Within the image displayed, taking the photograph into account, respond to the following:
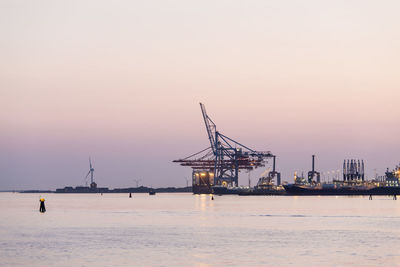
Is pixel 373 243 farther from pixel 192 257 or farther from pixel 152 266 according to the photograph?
pixel 152 266

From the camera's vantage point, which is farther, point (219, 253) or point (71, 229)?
point (71, 229)

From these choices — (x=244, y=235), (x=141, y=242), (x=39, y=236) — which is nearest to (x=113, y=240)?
(x=141, y=242)

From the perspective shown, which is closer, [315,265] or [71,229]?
[315,265]

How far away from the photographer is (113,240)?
5497 cm

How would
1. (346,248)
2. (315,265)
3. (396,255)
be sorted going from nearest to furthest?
(315,265), (396,255), (346,248)

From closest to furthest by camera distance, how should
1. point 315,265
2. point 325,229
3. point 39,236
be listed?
point 315,265
point 39,236
point 325,229

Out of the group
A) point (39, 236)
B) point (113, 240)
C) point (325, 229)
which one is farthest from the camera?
point (325, 229)

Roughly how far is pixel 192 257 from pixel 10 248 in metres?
13.5

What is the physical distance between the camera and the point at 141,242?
174ft

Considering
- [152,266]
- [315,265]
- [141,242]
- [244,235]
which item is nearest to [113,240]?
[141,242]

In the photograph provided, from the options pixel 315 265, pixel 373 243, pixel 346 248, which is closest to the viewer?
pixel 315 265

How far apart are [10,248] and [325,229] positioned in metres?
31.7

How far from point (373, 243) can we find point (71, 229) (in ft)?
99.7

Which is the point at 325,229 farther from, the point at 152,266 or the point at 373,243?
the point at 152,266
